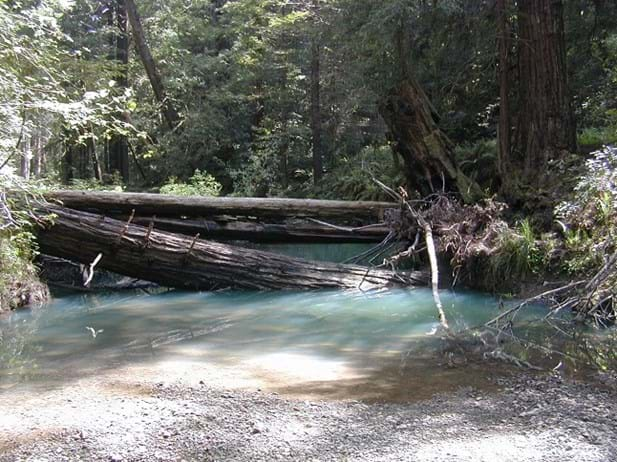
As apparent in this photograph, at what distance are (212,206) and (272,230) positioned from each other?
4.05ft

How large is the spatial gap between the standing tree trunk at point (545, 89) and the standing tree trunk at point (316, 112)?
31.7 ft

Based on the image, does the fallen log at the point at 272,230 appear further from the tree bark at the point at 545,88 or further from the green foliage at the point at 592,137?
the green foliage at the point at 592,137

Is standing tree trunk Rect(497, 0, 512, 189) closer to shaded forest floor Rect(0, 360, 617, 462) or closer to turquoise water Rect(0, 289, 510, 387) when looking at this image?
turquoise water Rect(0, 289, 510, 387)

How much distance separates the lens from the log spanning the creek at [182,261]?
9477 millimetres

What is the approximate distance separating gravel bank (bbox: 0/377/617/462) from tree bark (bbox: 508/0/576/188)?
6578 mm

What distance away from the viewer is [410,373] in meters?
4.75

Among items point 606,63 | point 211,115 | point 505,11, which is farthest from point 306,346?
point 211,115

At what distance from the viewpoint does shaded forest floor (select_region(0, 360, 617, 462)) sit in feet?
10.4

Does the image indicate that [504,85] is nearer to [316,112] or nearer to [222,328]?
[222,328]

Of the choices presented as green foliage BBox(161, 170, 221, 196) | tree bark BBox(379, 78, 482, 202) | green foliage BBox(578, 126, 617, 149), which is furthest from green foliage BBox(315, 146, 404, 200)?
green foliage BBox(578, 126, 617, 149)

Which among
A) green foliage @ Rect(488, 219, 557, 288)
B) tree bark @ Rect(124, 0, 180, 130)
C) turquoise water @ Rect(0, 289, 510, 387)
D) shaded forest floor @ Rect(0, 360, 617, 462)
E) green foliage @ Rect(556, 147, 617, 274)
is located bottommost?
turquoise water @ Rect(0, 289, 510, 387)

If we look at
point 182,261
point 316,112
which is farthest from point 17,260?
point 316,112

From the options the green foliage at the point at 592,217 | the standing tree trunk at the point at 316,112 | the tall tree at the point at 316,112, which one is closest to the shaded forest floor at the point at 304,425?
the green foliage at the point at 592,217

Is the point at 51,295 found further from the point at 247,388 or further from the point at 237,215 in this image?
the point at 247,388
